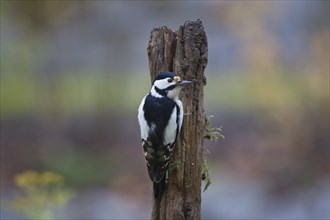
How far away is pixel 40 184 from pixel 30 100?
7930mm

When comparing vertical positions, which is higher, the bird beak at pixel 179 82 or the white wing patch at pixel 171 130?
the bird beak at pixel 179 82

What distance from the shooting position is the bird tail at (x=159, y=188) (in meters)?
3.81

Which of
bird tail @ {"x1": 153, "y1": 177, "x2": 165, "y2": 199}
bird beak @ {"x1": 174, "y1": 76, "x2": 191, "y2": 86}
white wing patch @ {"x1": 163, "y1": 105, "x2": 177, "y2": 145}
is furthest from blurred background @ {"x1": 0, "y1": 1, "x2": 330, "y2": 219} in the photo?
bird beak @ {"x1": 174, "y1": 76, "x2": 191, "y2": 86}

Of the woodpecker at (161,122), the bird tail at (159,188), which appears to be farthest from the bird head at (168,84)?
the bird tail at (159,188)

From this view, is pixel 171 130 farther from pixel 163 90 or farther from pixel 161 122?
pixel 163 90

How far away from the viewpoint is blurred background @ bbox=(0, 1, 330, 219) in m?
10.0

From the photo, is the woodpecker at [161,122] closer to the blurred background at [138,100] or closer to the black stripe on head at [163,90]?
the black stripe on head at [163,90]

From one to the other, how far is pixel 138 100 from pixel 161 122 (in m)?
8.70

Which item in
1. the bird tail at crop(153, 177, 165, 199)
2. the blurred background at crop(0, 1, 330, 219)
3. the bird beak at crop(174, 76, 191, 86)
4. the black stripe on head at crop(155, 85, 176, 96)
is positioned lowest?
the bird tail at crop(153, 177, 165, 199)

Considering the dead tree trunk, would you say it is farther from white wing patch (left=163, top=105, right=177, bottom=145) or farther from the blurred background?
the blurred background

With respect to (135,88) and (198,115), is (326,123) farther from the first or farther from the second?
(198,115)

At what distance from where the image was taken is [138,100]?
12.4m

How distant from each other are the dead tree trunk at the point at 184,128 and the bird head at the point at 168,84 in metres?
0.10

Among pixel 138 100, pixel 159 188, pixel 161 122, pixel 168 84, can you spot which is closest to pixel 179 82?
pixel 168 84
